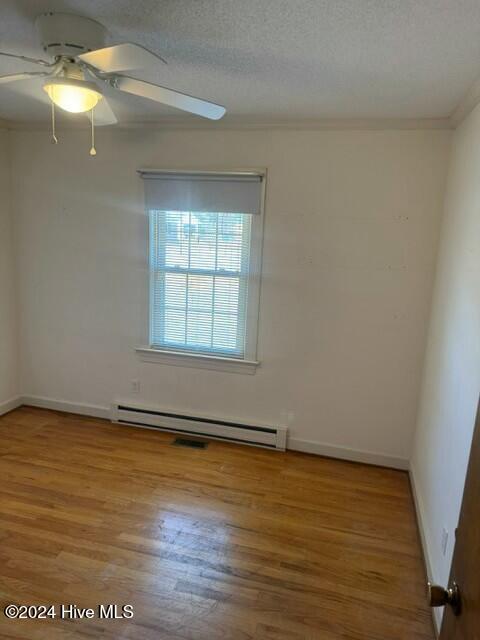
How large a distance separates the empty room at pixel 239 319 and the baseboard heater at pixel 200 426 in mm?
19

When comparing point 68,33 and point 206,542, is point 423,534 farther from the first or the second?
point 68,33

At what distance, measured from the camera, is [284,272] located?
10.1 feet

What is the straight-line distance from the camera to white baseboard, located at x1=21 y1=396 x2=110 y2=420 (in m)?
3.71

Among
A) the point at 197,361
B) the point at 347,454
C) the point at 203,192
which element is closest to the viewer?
the point at 203,192

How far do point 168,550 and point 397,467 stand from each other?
6.00 feet

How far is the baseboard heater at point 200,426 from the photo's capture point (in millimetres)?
3279

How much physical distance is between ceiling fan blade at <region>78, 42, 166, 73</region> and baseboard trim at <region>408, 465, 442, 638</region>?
97.2 inches

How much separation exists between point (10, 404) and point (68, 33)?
3245 millimetres

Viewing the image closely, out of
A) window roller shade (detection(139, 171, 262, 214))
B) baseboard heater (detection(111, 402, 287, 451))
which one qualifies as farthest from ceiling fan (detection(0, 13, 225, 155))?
baseboard heater (detection(111, 402, 287, 451))

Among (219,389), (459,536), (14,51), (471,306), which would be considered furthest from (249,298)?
(459,536)

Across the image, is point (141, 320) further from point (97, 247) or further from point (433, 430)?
point (433, 430)

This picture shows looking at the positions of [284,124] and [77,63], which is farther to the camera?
[284,124]

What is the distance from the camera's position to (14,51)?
1.89 m

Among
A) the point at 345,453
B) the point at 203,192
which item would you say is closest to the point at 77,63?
the point at 203,192
